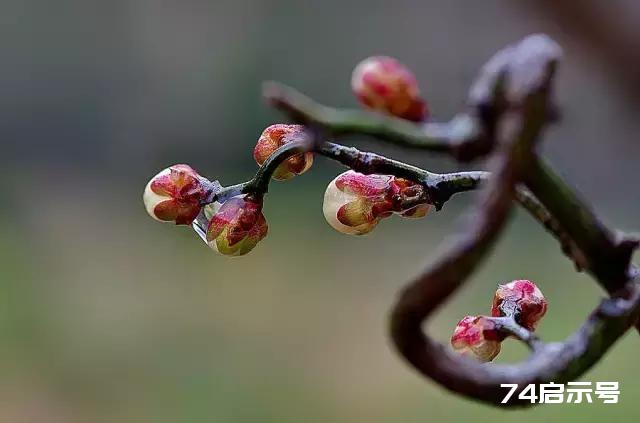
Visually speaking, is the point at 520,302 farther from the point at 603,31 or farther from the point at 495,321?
the point at 603,31

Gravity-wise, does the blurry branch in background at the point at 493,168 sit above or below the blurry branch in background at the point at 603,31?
above

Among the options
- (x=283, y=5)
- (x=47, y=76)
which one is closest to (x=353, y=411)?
(x=283, y=5)

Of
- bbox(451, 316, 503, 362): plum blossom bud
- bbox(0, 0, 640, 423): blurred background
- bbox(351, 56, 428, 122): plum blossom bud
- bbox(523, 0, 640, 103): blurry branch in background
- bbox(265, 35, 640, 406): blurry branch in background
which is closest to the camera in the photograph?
bbox(265, 35, 640, 406): blurry branch in background

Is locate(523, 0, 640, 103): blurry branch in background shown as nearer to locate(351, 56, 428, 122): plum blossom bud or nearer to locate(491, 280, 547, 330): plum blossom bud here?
locate(491, 280, 547, 330): plum blossom bud

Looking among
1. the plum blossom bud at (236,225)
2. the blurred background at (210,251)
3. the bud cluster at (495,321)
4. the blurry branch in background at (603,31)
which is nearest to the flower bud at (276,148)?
the plum blossom bud at (236,225)

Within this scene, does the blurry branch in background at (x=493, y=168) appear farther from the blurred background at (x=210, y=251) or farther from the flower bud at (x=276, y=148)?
the blurred background at (x=210, y=251)

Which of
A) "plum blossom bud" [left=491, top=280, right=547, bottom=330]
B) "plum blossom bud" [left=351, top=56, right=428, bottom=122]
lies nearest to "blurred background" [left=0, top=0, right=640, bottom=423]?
"plum blossom bud" [left=491, top=280, right=547, bottom=330]
